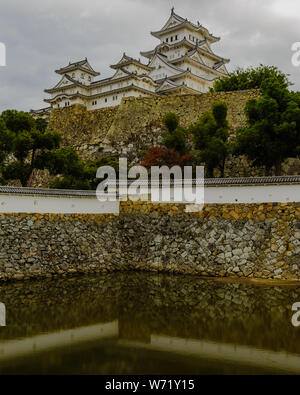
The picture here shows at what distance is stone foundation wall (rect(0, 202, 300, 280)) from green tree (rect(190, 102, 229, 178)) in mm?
5024

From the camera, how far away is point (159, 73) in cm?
3003

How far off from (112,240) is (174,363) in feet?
25.9

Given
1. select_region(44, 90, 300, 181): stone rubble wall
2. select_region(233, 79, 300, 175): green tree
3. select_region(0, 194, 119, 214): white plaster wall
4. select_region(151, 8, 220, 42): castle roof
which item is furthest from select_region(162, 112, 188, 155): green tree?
select_region(151, 8, 220, 42): castle roof

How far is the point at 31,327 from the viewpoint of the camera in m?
7.34

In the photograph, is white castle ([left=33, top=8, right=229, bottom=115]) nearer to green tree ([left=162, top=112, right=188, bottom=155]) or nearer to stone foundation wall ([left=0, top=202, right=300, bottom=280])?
green tree ([left=162, top=112, right=188, bottom=155])

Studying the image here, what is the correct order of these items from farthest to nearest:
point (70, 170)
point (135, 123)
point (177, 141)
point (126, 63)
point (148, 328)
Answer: point (126, 63) → point (135, 123) → point (177, 141) → point (70, 170) → point (148, 328)

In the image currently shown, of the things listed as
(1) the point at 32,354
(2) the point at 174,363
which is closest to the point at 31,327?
(1) the point at 32,354

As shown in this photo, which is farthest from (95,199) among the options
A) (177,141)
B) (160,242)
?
(177,141)

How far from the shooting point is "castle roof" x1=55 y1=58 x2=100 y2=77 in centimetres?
3353

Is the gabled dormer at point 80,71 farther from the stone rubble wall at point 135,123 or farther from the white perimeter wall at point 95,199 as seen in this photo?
the white perimeter wall at point 95,199

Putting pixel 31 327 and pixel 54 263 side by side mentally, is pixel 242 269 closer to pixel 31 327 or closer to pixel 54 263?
pixel 54 263

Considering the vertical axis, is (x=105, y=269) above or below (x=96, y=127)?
below

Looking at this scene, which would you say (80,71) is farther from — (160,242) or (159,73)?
(160,242)

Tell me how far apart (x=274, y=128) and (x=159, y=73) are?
17397 millimetres
